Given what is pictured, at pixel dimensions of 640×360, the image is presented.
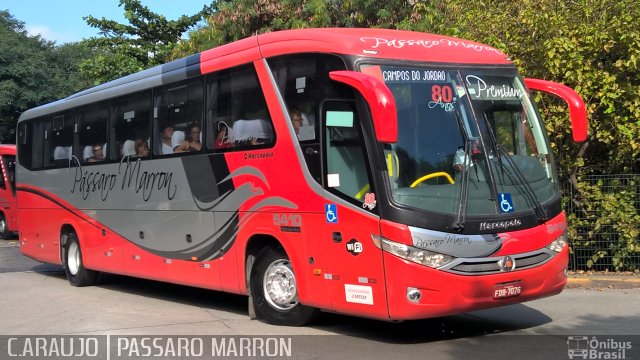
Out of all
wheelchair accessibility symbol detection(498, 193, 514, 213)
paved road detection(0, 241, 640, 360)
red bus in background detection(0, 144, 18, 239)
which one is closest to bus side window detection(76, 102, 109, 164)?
paved road detection(0, 241, 640, 360)

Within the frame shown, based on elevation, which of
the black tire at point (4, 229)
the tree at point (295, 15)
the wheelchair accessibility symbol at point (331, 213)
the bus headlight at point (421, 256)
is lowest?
the black tire at point (4, 229)

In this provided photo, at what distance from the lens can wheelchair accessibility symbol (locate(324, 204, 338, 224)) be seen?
749 centimetres

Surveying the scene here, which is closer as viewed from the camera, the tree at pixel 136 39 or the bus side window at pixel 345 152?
the bus side window at pixel 345 152

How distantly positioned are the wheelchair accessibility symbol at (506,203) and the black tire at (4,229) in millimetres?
22184

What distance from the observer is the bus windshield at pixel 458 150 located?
278 inches

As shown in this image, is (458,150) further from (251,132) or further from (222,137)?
(222,137)

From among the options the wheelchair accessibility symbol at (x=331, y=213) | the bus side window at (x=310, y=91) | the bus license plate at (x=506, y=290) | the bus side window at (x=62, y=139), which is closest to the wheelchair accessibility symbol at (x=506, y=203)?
the bus license plate at (x=506, y=290)

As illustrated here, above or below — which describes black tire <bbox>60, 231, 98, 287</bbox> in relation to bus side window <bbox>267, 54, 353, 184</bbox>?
below

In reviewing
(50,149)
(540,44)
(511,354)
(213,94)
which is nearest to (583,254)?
(540,44)

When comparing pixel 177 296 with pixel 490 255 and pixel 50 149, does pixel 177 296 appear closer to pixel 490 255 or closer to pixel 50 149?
pixel 50 149

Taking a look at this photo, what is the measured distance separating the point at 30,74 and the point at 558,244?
31137 mm

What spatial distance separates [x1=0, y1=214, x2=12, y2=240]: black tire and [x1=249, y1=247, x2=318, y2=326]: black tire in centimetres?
1945

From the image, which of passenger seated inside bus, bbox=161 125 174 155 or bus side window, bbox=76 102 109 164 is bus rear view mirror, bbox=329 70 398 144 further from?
bus side window, bbox=76 102 109 164

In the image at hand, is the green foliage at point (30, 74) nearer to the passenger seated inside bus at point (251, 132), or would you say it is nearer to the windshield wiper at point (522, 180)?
the passenger seated inside bus at point (251, 132)
